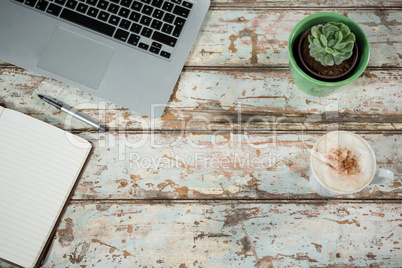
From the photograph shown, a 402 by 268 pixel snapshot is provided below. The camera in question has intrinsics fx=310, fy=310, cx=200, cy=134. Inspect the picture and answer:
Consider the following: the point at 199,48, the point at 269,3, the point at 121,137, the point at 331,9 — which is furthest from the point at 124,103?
the point at 331,9

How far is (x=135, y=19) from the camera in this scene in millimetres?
838

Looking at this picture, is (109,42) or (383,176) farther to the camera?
(109,42)

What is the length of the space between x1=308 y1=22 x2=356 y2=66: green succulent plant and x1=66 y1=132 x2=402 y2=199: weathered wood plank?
24 cm

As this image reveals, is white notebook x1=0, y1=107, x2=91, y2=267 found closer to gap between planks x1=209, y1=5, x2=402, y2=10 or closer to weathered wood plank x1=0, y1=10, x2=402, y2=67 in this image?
weathered wood plank x1=0, y1=10, x2=402, y2=67

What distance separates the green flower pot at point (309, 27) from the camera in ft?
2.34

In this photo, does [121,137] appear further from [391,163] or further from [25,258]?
[391,163]

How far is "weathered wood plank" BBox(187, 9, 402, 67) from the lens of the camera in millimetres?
881

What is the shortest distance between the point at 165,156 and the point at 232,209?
0.76 ft

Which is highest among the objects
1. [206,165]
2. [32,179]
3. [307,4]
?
[307,4]

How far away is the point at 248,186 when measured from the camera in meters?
0.84

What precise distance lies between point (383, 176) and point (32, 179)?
0.86m

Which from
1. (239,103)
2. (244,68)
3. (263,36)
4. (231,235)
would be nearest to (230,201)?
(231,235)

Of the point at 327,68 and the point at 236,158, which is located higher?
the point at 327,68

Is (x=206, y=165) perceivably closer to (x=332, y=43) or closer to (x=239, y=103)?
(x=239, y=103)
